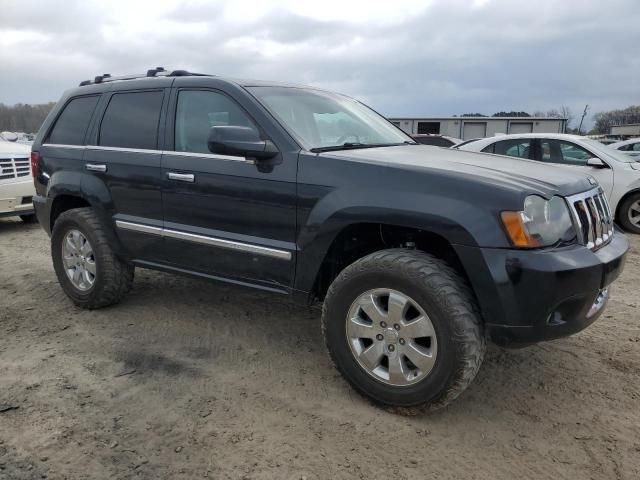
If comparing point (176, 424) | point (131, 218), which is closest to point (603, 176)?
point (131, 218)

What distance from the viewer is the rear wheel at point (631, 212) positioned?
8.12m

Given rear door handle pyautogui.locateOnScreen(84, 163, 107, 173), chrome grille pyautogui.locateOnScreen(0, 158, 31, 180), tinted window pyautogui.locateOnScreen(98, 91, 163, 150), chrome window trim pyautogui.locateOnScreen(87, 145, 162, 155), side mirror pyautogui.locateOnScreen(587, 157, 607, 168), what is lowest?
chrome grille pyautogui.locateOnScreen(0, 158, 31, 180)

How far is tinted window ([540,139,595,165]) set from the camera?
326 inches

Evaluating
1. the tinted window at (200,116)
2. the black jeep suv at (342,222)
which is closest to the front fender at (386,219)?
the black jeep suv at (342,222)

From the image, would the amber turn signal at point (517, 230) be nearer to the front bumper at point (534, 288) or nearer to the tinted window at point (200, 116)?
the front bumper at point (534, 288)

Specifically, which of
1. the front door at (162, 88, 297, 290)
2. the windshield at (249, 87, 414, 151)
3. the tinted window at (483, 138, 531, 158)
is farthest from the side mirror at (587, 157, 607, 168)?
the front door at (162, 88, 297, 290)

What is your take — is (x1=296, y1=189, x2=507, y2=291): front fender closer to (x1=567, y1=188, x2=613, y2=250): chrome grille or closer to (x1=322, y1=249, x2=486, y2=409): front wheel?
(x1=322, y1=249, x2=486, y2=409): front wheel

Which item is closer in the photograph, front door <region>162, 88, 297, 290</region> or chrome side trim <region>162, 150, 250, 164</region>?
front door <region>162, 88, 297, 290</region>

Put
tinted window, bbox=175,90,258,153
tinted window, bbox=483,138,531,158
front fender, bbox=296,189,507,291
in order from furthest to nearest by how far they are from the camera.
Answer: tinted window, bbox=483,138,531,158 < tinted window, bbox=175,90,258,153 < front fender, bbox=296,189,507,291

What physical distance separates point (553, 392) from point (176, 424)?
218 cm

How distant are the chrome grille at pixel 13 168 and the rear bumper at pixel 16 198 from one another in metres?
0.12

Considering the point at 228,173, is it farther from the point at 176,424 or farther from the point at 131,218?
the point at 176,424

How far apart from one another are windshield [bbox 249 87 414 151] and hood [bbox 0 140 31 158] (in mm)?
6073

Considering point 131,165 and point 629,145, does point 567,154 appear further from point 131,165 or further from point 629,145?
point 629,145
